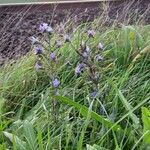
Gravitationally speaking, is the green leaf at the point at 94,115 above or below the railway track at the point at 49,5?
above

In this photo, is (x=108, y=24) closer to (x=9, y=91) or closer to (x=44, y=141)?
(x=9, y=91)

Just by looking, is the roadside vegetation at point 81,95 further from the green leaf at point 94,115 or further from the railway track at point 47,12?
the railway track at point 47,12

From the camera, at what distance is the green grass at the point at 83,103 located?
8.23 feet

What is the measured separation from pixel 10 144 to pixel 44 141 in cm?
18

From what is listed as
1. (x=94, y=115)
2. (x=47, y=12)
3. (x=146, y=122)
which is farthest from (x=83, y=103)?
(x=47, y=12)

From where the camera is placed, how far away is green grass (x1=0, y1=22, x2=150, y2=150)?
2510 millimetres

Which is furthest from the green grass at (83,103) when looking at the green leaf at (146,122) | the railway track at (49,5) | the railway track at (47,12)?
the railway track at (49,5)

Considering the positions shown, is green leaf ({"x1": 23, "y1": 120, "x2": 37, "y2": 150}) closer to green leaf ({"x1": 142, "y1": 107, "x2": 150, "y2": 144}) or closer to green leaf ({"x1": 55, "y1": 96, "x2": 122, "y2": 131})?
green leaf ({"x1": 55, "y1": 96, "x2": 122, "y2": 131})

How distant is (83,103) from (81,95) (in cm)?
8

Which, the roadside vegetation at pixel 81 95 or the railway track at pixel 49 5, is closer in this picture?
the roadside vegetation at pixel 81 95

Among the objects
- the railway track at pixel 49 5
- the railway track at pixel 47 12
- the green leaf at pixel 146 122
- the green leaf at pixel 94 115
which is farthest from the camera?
the railway track at pixel 49 5

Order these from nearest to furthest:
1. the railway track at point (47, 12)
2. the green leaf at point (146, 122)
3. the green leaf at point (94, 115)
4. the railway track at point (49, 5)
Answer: the green leaf at point (146, 122)
the green leaf at point (94, 115)
the railway track at point (47, 12)
the railway track at point (49, 5)

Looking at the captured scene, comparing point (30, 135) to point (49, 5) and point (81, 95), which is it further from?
point (49, 5)

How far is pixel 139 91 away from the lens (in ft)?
10.00
